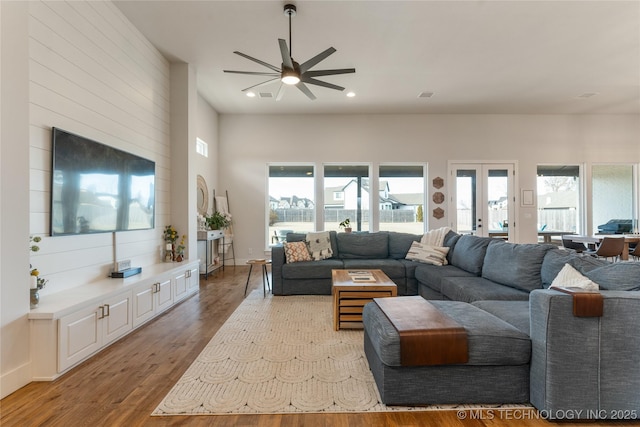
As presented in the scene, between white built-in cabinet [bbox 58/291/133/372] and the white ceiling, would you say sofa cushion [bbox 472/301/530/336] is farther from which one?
the white ceiling

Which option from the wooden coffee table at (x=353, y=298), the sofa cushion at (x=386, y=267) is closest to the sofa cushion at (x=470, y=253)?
the sofa cushion at (x=386, y=267)

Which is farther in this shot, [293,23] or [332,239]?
[332,239]

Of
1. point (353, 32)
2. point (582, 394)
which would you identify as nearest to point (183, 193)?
point (353, 32)

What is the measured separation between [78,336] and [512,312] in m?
3.17

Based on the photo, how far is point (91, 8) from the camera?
3.09 meters

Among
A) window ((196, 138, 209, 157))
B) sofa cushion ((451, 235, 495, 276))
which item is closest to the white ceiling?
window ((196, 138, 209, 157))

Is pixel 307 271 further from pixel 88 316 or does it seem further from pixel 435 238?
pixel 88 316

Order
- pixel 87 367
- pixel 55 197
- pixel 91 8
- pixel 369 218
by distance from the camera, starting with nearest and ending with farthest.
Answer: pixel 87 367
pixel 55 197
pixel 91 8
pixel 369 218

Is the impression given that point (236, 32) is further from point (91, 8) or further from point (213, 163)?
point (213, 163)

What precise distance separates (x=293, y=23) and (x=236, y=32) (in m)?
0.77

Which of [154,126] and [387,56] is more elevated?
[387,56]

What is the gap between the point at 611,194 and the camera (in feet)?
23.6

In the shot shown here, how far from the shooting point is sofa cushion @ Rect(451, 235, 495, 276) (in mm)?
3633

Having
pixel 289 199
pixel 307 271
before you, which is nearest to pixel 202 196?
pixel 289 199
